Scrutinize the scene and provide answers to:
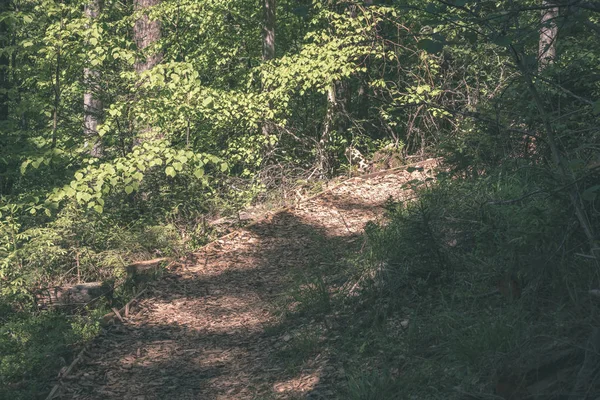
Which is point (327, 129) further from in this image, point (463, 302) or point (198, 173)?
point (463, 302)

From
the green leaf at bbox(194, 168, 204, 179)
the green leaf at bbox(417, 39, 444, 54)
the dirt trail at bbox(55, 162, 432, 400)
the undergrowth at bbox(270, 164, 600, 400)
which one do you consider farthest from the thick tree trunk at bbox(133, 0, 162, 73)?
the green leaf at bbox(417, 39, 444, 54)

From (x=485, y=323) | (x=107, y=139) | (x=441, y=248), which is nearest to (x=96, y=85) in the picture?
(x=107, y=139)

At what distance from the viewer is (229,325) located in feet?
22.9

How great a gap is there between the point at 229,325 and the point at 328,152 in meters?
6.49

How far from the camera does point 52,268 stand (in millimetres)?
8891

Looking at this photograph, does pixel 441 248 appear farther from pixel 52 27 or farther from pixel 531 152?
pixel 52 27

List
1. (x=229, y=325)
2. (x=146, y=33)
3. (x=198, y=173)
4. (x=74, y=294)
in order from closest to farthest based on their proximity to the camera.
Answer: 1. (x=229, y=325)
2. (x=198, y=173)
3. (x=74, y=294)
4. (x=146, y=33)

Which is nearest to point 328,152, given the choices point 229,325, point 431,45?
point 229,325

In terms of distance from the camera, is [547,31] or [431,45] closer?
[431,45]

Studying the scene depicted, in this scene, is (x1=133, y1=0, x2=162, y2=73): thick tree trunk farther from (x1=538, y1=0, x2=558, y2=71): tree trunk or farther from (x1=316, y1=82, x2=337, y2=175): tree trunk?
(x1=538, y1=0, x2=558, y2=71): tree trunk

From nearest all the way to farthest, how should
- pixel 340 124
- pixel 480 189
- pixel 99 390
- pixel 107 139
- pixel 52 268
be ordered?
1. pixel 99 390
2. pixel 480 189
3. pixel 52 268
4. pixel 107 139
5. pixel 340 124

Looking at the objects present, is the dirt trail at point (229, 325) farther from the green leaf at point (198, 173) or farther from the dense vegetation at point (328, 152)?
the green leaf at point (198, 173)

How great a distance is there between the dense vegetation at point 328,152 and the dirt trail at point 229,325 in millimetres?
446

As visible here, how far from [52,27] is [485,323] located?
21.8ft
